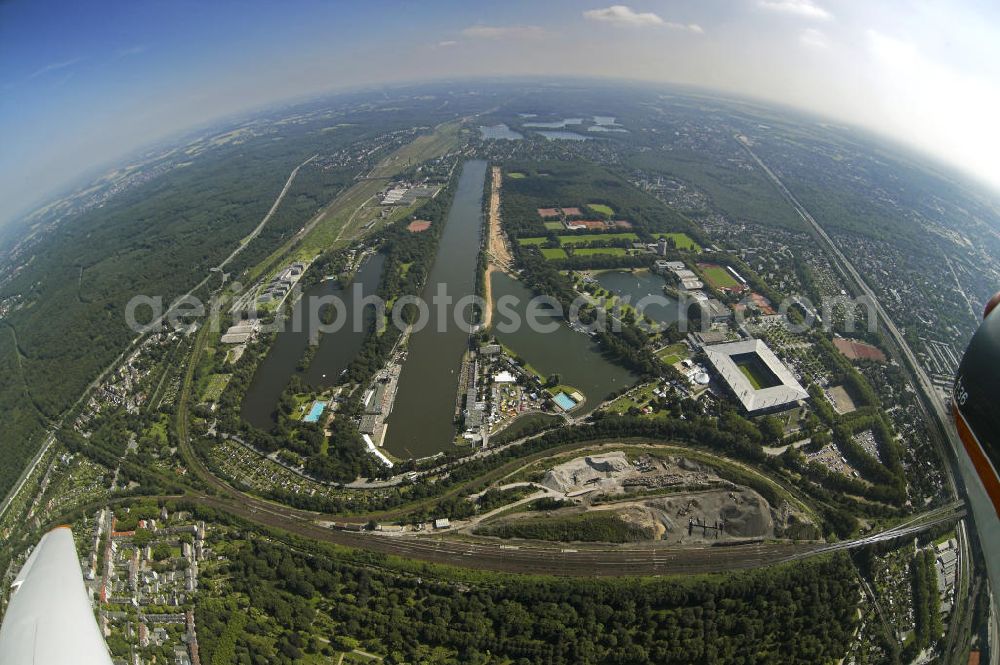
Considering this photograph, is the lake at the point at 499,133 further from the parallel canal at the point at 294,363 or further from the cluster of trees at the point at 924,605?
the cluster of trees at the point at 924,605

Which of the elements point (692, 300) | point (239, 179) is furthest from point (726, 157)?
point (239, 179)

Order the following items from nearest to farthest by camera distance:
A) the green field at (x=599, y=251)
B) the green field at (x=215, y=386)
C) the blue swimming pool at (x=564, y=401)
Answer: the blue swimming pool at (x=564, y=401)
the green field at (x=215, y=386)
the green field at (x=599, y=251)

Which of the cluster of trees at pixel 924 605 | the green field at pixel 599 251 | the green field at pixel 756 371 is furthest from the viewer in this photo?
the green field at pixel 599 251

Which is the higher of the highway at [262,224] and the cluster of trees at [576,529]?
the highway at [262,224]

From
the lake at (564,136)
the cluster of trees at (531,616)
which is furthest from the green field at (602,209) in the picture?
the lake at (564,136)

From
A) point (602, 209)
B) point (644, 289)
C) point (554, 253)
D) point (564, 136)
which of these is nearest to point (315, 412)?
point (644, 289)

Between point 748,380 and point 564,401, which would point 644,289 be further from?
point 564,401

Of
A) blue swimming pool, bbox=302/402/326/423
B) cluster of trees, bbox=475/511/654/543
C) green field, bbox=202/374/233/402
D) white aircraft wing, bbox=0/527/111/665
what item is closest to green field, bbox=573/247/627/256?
blue swimming pool, bbox=302/402/326/423
